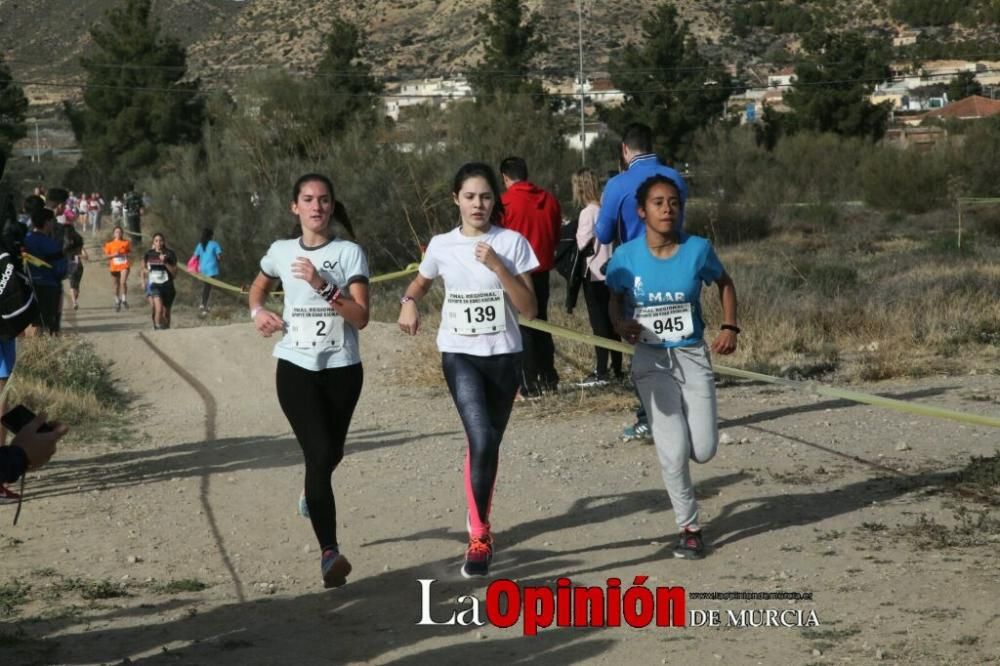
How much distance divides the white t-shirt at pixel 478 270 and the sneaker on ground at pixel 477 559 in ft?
2.88

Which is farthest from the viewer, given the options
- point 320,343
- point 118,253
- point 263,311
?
point 118,253

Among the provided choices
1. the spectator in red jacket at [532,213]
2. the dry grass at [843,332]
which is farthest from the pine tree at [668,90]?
the spectator in red jacket at [532,213]

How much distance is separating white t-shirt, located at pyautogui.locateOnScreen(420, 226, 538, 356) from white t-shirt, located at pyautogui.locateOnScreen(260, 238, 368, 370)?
1.32 ft

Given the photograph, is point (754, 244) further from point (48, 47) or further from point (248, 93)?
point (48, 47)

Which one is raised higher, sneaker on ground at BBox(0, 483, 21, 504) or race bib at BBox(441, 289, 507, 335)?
race bib at BBox(441, 289, 507, 335)

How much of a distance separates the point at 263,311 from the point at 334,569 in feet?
3.99

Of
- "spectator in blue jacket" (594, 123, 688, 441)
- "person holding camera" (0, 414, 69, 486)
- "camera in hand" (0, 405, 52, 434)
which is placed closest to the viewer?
"person holding camera" (0, 414, 69, 486)

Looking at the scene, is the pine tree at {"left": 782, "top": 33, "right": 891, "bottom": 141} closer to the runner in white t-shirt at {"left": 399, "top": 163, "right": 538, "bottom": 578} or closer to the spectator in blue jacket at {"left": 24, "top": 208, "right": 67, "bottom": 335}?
the spectator in blue jacket at {"left": 24, "top": 208, "right": 67, "bottom": 335}

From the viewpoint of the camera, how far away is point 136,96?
232ft

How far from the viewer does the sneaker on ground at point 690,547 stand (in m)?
7.07

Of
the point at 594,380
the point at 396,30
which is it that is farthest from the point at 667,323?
the point at 396,30

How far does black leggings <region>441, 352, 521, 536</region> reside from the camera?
6.91 m

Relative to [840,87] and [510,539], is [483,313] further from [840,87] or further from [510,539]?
[840,87]

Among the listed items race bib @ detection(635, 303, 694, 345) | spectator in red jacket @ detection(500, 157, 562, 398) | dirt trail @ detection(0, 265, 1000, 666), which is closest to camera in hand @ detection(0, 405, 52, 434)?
dirt trail @ detection(0, 265, 1000, 666)
